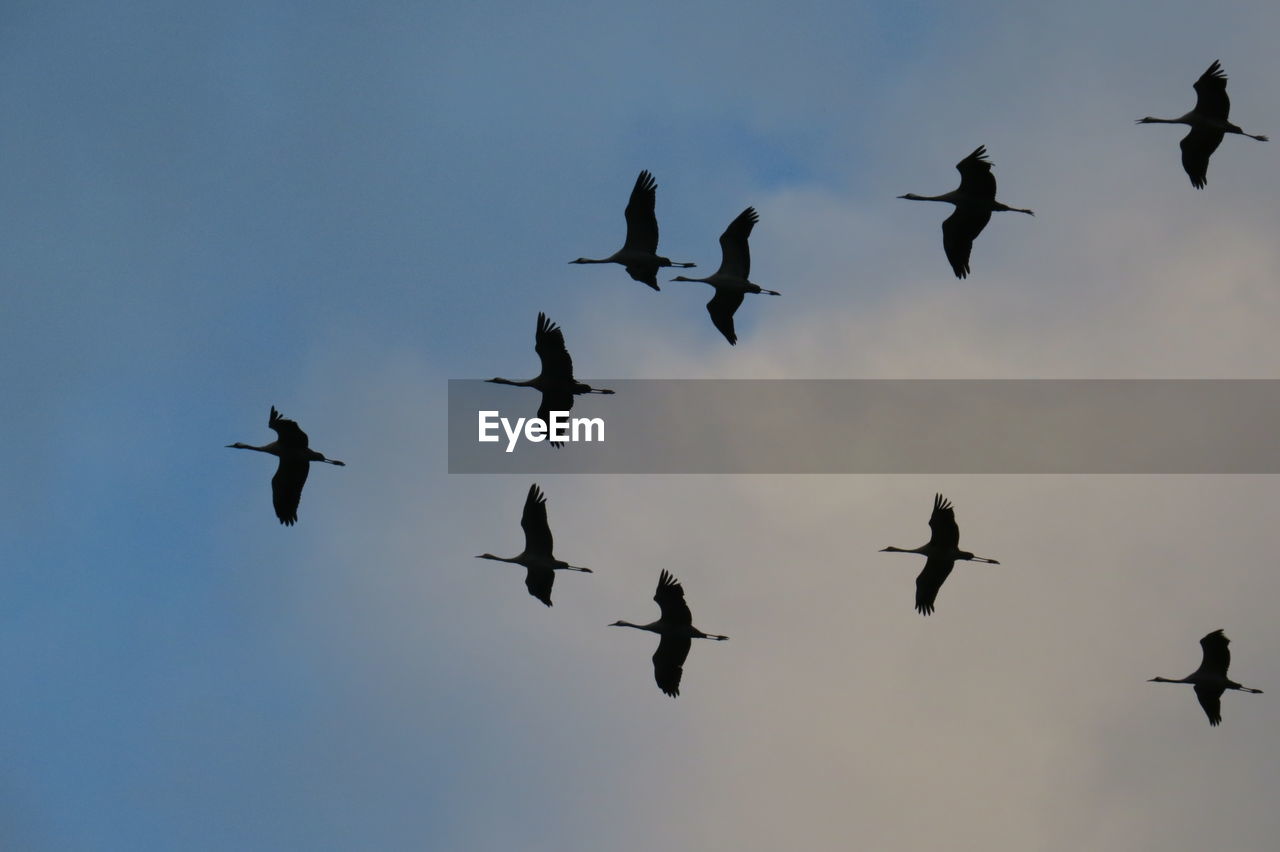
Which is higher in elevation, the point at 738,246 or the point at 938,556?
the point at 738,246

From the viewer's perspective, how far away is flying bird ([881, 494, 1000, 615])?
53625 millimetres

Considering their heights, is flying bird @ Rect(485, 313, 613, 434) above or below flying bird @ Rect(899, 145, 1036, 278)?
below

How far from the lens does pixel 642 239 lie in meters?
54.3

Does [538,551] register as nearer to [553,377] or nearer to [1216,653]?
[553,377]

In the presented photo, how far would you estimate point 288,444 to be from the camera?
53.1 m

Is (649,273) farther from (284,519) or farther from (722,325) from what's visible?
(284,519)

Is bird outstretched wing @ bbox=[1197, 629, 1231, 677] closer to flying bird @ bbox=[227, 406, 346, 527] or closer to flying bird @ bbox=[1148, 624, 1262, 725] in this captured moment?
flying bird @ bbox=[1148, 624, 1262, 725]

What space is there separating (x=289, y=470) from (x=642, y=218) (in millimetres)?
9504

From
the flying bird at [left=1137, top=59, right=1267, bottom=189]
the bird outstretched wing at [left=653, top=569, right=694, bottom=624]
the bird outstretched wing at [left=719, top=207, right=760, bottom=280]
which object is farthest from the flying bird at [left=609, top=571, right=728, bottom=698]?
the flying bird at [left=1137, top=59, right=1267, bottom=189]

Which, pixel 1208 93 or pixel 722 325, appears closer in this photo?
pixel 1208 93

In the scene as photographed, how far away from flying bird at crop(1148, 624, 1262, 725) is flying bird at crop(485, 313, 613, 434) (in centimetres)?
1429

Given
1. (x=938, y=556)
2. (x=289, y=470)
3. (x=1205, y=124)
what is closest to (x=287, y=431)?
(x=289, y=470)

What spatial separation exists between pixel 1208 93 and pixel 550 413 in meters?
15.8

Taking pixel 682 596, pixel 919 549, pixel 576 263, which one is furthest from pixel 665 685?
pixel 576 263
